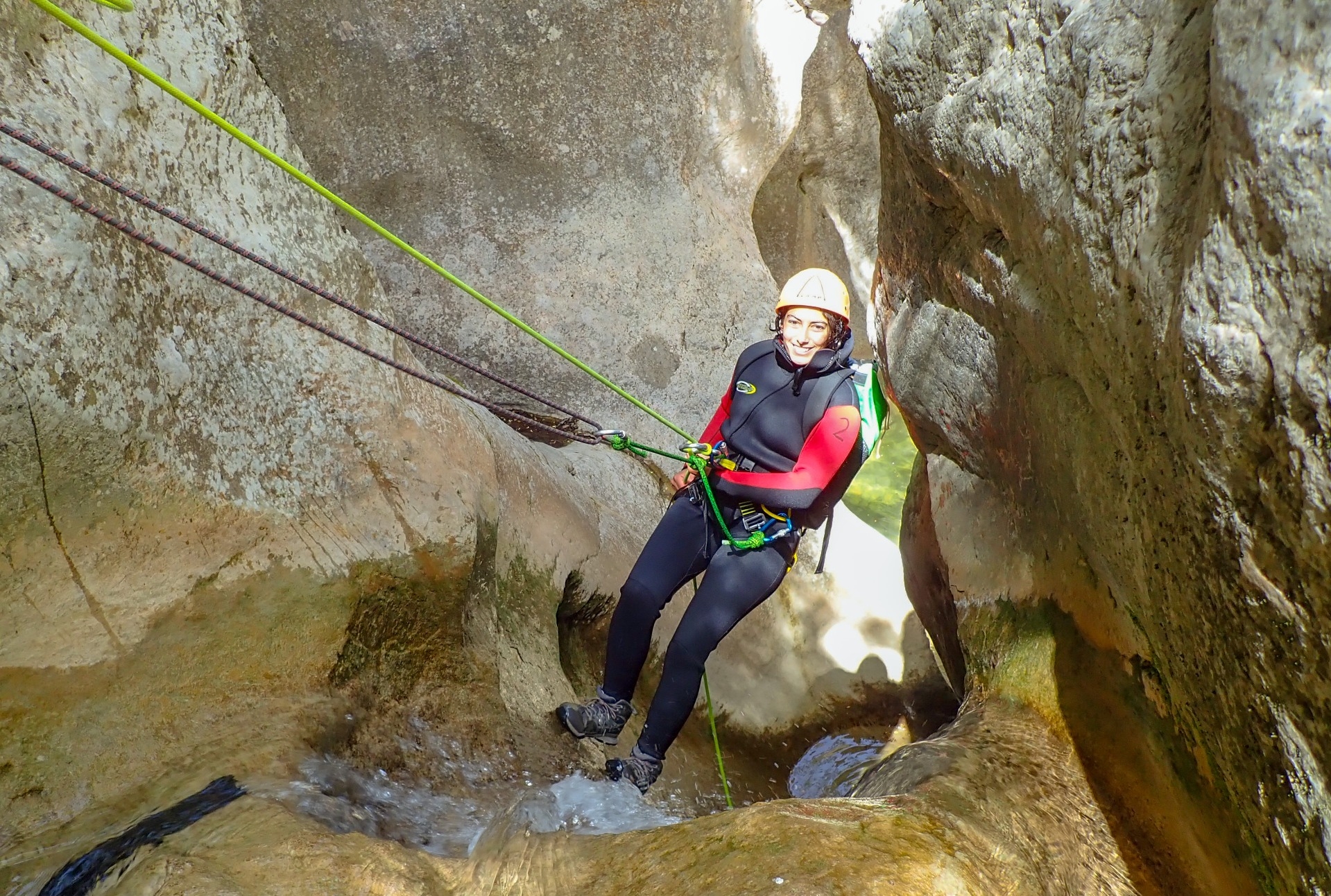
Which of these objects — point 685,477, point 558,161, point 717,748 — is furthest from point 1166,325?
point 558,161

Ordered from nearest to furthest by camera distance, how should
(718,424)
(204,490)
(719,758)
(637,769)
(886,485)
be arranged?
(204,490) < (637,769) < (718,424) < (719,758) < (886,485)

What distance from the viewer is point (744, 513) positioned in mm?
3582

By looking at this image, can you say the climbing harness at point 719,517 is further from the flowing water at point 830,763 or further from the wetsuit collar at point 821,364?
the flowing water at point 830,763

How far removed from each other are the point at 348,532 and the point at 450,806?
1.02 metres

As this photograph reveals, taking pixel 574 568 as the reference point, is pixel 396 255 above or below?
above

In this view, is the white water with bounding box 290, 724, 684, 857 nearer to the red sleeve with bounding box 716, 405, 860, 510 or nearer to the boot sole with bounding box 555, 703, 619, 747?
the boot sole with bounding box 555, 703, 619, 747

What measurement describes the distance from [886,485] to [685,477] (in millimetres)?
5970

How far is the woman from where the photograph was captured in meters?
3.45

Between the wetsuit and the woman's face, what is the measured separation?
45mm

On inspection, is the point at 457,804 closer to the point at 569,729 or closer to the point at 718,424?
the point at 569,729

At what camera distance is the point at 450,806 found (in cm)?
307

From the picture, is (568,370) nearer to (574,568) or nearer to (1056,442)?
(574,568)

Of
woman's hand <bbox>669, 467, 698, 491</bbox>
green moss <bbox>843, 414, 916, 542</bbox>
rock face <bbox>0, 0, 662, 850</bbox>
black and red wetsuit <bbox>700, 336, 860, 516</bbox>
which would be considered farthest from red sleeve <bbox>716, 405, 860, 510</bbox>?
green moss <bbox>843, 414, 916, 542</bbox>

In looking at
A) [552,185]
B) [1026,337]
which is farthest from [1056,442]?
[552,185]
